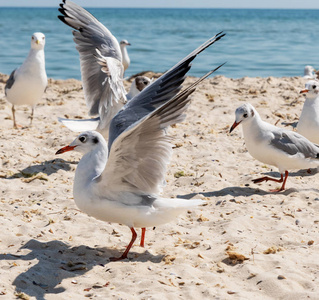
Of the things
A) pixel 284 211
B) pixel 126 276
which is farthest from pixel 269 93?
pixel 126 276

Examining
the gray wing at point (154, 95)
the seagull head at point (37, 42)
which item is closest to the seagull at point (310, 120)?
the gray wing at point (154, 95)

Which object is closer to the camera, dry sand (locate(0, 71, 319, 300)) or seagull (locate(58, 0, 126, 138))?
dry sand (locate(0, 71, 319, 300))

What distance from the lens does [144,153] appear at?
4.04m

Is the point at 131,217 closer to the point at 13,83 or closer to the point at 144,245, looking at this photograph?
the point at 144,245

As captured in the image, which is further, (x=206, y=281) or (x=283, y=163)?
(x=283, y=163)

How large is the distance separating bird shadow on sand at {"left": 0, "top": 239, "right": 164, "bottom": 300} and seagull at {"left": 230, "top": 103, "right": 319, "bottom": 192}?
7.62 ft

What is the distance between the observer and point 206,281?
3.87m

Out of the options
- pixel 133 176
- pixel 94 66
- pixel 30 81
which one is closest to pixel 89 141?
pixel 133 176

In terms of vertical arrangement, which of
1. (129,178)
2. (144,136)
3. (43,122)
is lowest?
(43,122)

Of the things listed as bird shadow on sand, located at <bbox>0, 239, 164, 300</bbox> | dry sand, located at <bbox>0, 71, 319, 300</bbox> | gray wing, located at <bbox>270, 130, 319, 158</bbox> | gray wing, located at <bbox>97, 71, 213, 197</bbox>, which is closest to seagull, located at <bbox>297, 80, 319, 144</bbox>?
dry sand, located at <bbox>0, 71, 319, 300</bbox>

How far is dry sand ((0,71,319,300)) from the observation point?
376cm

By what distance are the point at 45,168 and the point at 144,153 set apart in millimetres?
2842

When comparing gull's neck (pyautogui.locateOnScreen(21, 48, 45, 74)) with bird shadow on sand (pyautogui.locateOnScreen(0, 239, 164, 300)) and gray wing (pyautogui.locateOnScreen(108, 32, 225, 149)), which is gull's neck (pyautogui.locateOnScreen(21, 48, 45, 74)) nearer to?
gray wing (pyautogui.locateOnScreen(108, 32, 225, 149))

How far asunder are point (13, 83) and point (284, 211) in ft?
17.2
